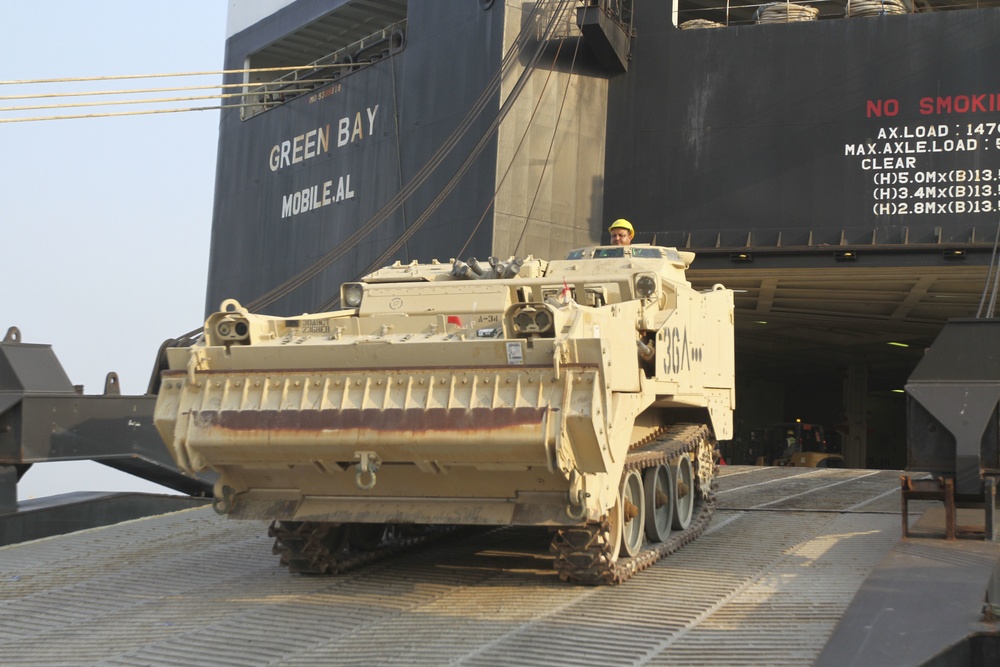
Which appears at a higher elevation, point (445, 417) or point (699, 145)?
point (699, 145)

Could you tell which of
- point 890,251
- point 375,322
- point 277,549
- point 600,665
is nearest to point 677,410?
point 375,322

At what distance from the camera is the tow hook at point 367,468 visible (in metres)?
7.79

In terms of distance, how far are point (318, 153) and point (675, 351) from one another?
1731cm

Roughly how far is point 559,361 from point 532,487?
964mm

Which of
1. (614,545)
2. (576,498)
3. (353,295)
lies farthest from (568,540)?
(353,295)

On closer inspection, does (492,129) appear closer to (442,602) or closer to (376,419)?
(376,419)

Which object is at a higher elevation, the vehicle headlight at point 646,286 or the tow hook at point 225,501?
the vehicle headlight at point 646,286

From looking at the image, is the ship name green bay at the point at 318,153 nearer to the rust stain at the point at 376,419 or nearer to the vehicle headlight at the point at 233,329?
the vehicle headlight at the point at 233,329

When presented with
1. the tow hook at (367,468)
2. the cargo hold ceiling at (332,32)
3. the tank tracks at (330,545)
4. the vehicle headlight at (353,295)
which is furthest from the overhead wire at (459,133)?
the tow hook at (367,468)

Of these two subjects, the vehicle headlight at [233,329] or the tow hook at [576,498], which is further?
the vehicle headlight at [233,329]

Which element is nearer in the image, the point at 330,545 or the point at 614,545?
the point at 614,545

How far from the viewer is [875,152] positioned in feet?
64.0

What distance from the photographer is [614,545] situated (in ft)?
27.4

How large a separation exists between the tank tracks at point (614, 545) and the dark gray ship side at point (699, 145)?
376 inches
